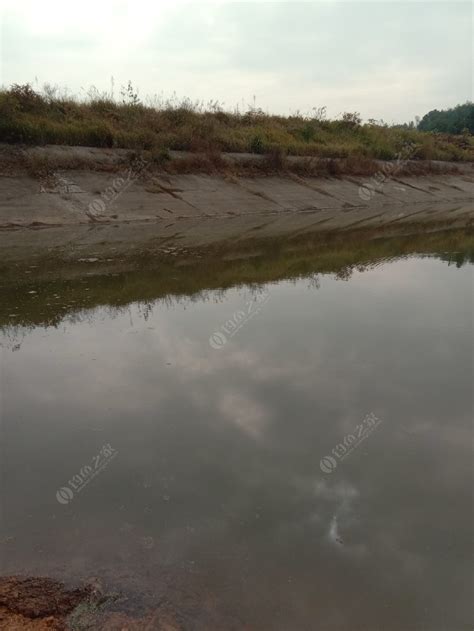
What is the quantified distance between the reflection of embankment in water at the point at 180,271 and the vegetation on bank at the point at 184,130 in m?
7.72

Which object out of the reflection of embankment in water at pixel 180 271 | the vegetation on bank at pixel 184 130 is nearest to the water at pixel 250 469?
the reflection of embankment in water at pixel 180 271

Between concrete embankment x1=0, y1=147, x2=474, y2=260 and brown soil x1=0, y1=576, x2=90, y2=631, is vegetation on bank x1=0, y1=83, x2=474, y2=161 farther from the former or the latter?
brown soil x1=0, y1=576, x2=90, y2=631

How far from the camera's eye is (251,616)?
1.96 meters

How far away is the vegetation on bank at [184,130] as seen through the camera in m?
15.2

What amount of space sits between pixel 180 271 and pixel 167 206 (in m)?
6.73

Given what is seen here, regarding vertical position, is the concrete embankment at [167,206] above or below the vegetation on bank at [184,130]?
below

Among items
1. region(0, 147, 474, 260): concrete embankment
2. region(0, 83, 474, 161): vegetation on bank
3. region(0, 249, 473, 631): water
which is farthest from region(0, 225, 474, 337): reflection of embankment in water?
region(0, 83, 474, 161): vegetation on bank

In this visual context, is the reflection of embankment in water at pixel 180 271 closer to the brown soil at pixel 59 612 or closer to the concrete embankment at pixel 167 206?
the concrete embankment at pixel 167 206

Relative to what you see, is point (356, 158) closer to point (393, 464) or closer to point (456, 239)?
point (456, 239)

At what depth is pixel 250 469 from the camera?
9.30 ft

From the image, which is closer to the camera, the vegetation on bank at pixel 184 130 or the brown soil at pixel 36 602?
the brown soil at pixel 36 602

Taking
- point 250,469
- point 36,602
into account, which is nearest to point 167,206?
point 250,469

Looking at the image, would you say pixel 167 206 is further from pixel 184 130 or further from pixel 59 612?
pixel 59 612

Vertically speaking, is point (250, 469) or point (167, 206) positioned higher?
point (167, 206)
